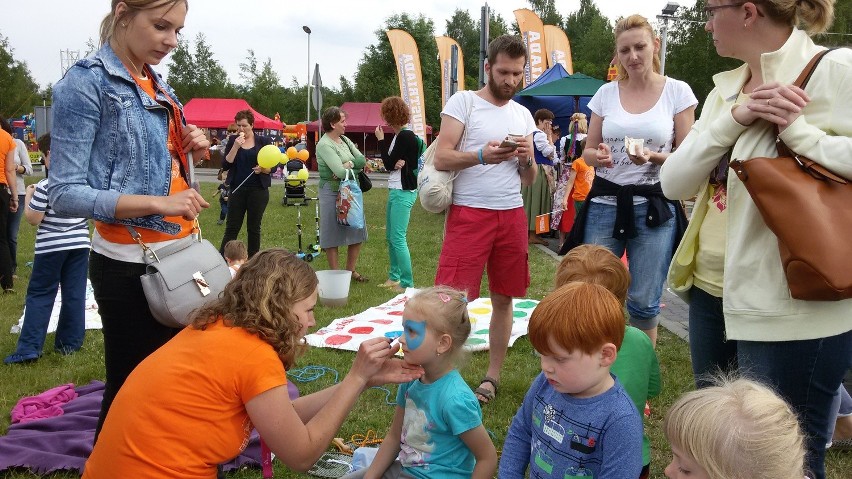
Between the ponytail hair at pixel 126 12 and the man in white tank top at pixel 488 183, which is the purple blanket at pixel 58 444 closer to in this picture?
the man in white tank top at pixel 488 183

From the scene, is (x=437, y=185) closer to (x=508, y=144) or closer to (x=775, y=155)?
(x=508, y=144)

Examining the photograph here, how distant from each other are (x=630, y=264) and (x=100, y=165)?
7.83 feet

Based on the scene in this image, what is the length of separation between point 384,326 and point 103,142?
11.6 ft

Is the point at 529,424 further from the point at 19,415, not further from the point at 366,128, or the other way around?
the point at 366,128

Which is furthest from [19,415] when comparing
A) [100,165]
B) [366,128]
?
[366,128]

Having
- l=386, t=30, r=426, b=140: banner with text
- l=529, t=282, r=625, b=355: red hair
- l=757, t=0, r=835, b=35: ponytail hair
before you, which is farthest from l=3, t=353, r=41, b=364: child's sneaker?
l=386, t=30, r=426, b=140: banner with text

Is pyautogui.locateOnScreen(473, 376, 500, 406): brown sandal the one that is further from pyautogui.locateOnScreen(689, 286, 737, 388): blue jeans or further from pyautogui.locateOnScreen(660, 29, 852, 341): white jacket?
pyautogui.locateOnScreen(660, 29, 852, 341): white jacket

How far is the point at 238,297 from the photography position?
2109 mm

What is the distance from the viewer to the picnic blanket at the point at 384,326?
502cm

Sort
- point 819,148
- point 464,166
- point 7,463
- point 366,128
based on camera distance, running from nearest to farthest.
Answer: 1. point 819,148
2. point 7,463
3. point 464,166
4. point 366,128

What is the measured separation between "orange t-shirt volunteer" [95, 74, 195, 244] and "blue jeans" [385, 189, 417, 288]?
439 centimetres

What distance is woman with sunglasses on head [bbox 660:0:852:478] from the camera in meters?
1.73

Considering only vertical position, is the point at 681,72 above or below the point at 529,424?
above

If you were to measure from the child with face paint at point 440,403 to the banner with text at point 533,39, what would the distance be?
15.2 m
